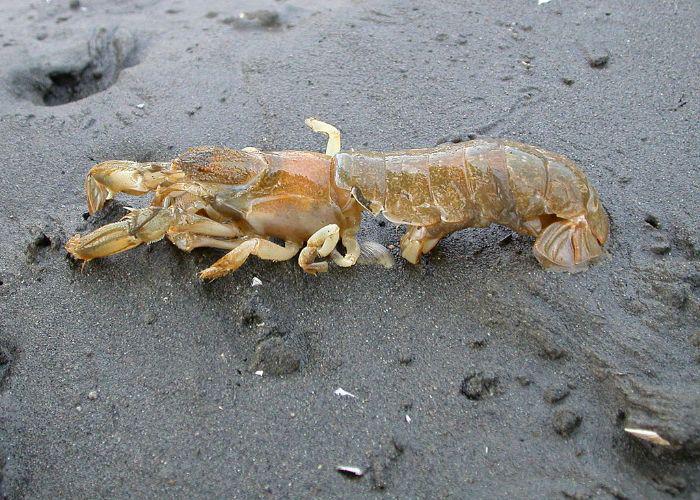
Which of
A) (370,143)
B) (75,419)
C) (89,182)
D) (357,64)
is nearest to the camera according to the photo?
(75,419)

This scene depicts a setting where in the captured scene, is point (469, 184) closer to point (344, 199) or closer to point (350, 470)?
point (344, 199)

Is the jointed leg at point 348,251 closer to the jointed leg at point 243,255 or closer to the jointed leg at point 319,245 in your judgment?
the jointed leg at point 319,245

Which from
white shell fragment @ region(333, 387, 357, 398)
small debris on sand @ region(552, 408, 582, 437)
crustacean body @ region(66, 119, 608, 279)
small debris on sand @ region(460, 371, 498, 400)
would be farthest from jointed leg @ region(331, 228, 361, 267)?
small debris on sand @ region(552, 408, 582, 437)

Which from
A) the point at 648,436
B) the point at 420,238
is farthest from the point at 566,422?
the point at 420,238

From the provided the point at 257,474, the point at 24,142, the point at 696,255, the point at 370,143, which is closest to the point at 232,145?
the point at 370,143

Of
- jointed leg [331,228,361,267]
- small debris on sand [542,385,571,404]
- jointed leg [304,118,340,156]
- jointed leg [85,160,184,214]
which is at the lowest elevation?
small debris on sand [542,385,571,404]

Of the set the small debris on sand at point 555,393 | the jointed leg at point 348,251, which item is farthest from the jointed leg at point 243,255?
the small debris on sand at point 555,393

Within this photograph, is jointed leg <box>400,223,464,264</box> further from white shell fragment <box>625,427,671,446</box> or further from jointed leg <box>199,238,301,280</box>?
white shell fragment <box>625,427,671,446</box>

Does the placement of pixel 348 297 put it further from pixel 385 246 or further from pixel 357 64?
pixel 357 64
